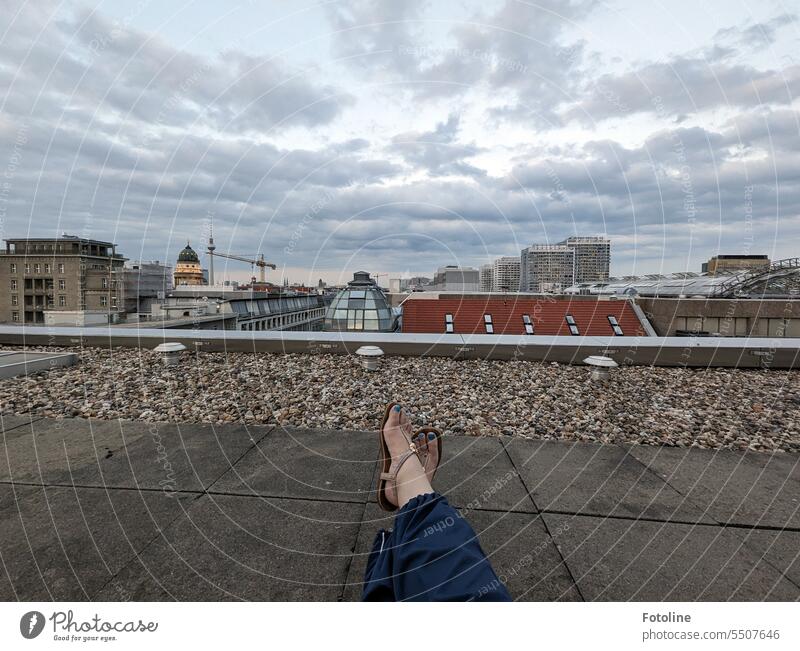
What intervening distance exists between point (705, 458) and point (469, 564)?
3.14m

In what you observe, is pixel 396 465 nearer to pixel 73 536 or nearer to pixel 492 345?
pixel 73 536

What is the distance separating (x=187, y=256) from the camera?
68.4 metres

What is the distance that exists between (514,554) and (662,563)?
0.80 m

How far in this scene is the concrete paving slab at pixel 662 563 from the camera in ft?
6.18

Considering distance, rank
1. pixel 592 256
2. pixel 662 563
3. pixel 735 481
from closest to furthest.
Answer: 1. pixel 662 563
2. pixel 735 481
3. pixel 592 256

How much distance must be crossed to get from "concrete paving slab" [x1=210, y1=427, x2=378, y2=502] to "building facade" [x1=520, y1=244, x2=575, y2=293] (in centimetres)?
4988

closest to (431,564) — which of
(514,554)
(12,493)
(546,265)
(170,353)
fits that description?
(514,554)

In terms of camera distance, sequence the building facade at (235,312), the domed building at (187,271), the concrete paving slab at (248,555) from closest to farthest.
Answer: the concrete paving slab at (248,555) → the building facade at (235,312) → the domed building at (187,271)

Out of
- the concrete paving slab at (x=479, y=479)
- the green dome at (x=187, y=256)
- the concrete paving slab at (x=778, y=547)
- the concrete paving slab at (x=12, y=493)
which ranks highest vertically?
the green dome at (x=187, y=256)

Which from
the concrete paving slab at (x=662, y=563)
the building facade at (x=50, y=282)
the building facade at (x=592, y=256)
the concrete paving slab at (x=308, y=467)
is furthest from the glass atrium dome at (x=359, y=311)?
the building facade at (x=50, y=282)

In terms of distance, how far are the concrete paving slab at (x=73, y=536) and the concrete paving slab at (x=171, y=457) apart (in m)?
0.18

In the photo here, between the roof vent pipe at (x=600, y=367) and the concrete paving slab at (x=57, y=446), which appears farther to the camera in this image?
the roof vent pipe at (x=600, y=367)

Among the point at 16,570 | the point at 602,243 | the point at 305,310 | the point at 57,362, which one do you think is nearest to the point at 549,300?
the point at 57,362

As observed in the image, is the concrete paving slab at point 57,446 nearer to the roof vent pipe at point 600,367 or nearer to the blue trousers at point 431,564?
the blue trousers at point 431,564
